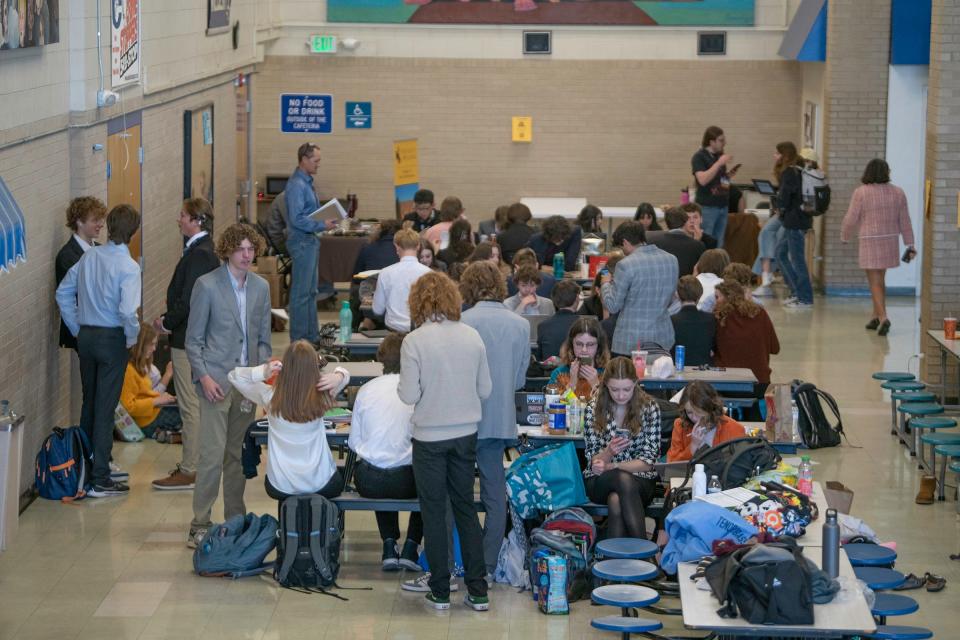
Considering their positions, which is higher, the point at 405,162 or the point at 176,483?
the point at 405,162

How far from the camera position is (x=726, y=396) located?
36.7ft

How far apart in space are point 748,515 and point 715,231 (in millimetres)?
11785

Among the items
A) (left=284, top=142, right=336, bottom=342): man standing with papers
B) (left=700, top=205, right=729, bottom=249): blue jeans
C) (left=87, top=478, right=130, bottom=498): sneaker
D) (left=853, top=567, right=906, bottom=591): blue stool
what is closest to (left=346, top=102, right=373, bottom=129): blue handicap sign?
(left=700, top=205, right=729, bottom=249): blue jeans

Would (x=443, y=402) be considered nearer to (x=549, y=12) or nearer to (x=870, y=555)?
(x=870, y=555)

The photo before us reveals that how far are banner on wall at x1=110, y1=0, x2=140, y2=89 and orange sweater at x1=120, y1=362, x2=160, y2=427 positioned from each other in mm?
2305

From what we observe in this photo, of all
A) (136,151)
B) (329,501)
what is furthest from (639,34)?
(329,501)

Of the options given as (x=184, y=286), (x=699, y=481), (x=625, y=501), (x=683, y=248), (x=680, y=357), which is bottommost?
(x=625, y=501)

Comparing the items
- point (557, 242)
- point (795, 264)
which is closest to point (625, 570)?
point (557, 242)

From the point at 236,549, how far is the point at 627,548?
91.4 inches

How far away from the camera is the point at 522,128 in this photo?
20844 mm

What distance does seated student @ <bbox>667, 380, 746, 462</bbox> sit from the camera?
8562 millimetres

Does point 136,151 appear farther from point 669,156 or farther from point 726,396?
point 669,156

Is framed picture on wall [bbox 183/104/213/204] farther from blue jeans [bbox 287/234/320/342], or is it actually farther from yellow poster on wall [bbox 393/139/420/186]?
yellow poster on wall [bbox 393/139/420/186]

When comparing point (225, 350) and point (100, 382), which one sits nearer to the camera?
point (225, 350)
